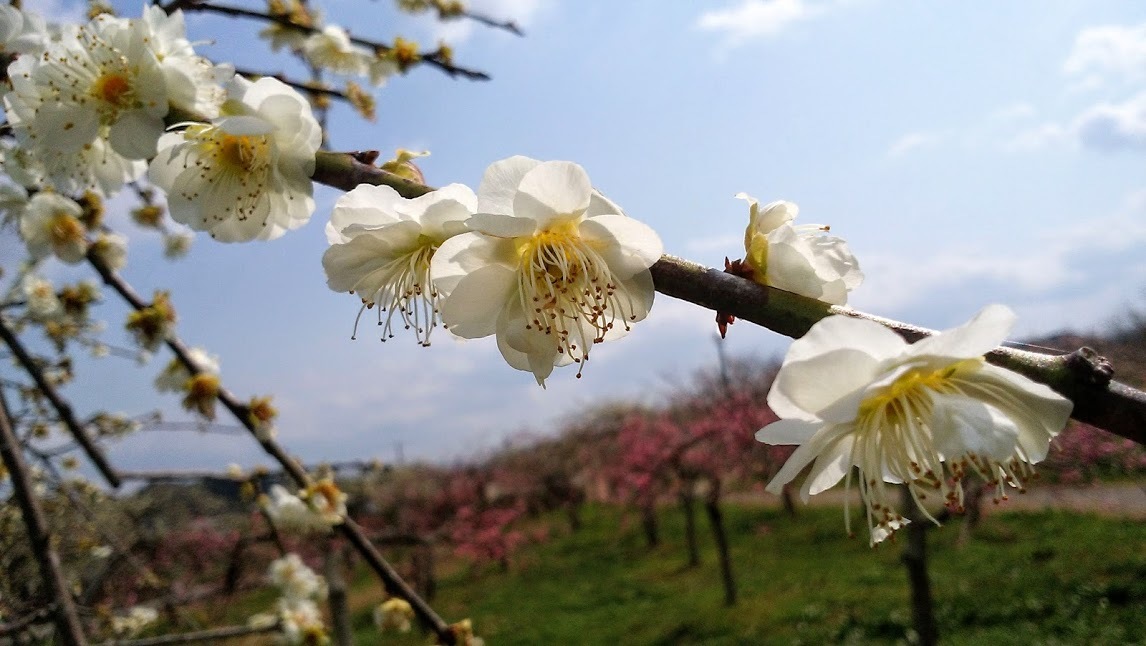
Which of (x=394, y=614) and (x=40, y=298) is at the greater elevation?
(x=40, y=298)

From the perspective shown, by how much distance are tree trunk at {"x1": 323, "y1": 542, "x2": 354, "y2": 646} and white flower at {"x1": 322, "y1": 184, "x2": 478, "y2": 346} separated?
1.89m

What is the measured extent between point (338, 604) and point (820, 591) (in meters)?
5.82

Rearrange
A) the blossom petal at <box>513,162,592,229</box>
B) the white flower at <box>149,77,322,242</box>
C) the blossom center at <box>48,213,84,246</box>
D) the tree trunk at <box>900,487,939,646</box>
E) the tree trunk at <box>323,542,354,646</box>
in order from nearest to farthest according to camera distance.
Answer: the blossom petal at <box>513,162,592,229</box>
the white flower at <box>149,77,322,242</box>
the blossom center at <box>48,213,84,246</box>
the tree trunk at <box>323,542,354,646</box>
the tree trunk at <box>900,487,939,646</box>

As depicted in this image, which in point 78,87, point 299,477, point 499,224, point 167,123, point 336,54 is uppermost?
point 336,54

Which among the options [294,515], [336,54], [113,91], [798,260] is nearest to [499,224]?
[798,260]

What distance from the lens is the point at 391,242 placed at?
772 millimetres

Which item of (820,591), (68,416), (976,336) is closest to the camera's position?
(976,336)

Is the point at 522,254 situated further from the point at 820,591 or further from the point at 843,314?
the point at 820,591

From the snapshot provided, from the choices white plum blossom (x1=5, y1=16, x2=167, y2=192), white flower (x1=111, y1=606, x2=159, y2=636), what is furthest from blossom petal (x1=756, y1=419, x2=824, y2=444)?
white flower (x1=111, y1=606, x2=159, y2=636)

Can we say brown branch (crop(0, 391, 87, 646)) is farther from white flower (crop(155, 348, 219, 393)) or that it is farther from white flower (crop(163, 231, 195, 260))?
white flower (crop(163, 231, 195, 260))

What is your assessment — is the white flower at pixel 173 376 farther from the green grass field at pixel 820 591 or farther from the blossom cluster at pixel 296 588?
the green grass field at pixel 820 591

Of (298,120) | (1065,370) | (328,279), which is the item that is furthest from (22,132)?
(1065,370)

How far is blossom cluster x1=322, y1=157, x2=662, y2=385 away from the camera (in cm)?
68

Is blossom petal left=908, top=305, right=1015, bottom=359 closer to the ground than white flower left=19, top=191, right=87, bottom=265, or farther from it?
closer to the ground
